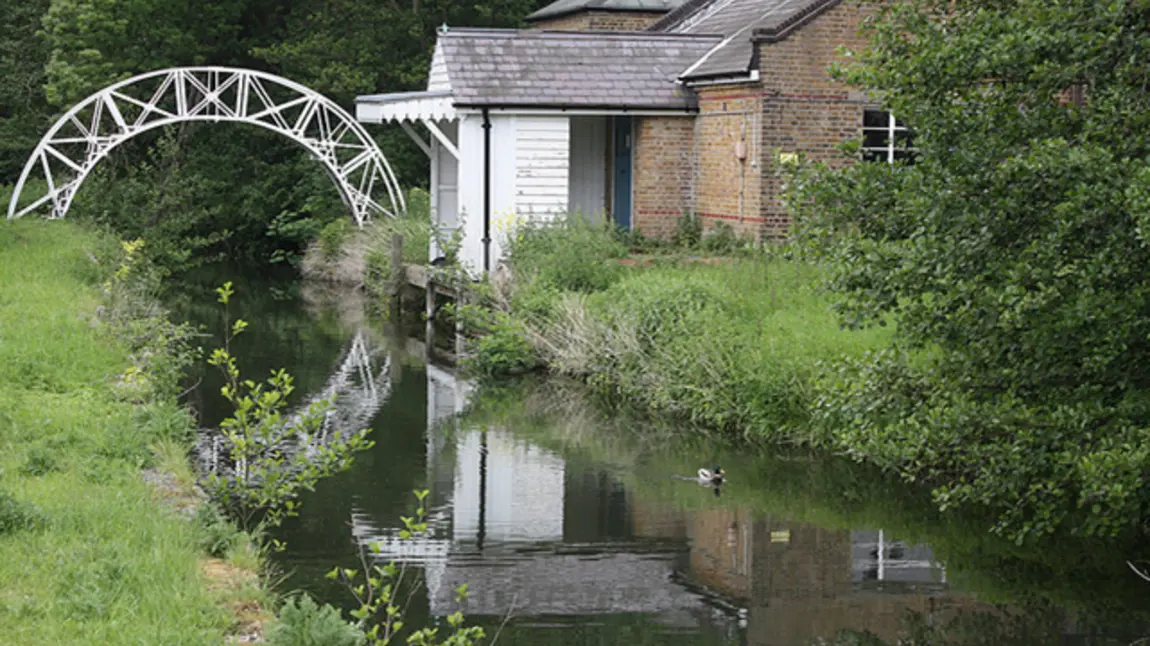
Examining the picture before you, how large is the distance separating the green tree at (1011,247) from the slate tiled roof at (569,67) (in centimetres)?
1279

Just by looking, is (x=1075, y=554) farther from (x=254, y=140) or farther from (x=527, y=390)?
(x=254, y=140)

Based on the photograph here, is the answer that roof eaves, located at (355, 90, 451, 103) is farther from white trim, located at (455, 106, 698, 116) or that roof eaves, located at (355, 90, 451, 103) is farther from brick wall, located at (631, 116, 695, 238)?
brick wall, located at (631, 116, 695, 238)

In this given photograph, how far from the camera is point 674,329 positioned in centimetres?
1641

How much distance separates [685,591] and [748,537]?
5.06ft

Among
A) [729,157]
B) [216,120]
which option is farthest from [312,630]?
[216,120]

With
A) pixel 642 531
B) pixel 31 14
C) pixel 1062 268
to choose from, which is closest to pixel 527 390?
pixel 642 531

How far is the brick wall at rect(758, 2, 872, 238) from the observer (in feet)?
73.0

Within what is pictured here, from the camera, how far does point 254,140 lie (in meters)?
39.4

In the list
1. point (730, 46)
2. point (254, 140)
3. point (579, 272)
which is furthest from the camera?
point (254, 140)

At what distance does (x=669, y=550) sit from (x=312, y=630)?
4978mm

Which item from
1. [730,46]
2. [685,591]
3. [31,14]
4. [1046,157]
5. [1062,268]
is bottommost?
[685,591]

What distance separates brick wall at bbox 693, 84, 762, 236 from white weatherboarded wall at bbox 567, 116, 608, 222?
6.95 feet

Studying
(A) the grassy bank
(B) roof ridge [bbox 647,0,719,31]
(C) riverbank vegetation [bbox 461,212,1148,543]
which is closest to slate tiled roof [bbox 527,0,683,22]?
(B) roof ridge [bbox 647,0,719,31]

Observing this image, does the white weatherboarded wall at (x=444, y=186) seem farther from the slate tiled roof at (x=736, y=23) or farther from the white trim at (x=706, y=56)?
the slate tiled roof at (x=736, y=23)
